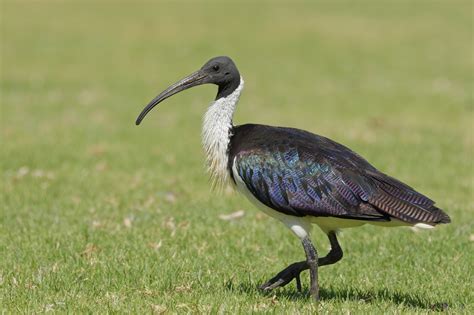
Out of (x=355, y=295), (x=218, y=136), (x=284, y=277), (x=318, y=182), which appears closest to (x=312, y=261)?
(x=284, y=277)

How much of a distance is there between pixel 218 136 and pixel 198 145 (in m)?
9.94

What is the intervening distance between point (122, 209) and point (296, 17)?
1122 inches

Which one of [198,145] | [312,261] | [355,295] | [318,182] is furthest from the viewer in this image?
Result: [198,145]

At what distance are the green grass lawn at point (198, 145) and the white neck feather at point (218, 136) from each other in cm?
101

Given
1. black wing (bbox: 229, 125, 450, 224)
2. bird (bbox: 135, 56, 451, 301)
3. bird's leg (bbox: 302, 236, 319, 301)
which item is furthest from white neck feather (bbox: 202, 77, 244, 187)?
bird's leg (bbox: 302, 236, 319, 301)

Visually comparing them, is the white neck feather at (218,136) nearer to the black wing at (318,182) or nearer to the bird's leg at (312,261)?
the black wing at (318,182)

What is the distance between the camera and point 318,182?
7.16 meters

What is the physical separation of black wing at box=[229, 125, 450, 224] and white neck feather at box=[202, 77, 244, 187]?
0.11 metres

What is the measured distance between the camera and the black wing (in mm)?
6957

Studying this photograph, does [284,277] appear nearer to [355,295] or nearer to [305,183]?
[355,295]

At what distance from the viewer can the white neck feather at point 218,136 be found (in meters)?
7.61

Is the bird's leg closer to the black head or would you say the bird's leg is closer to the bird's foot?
the bird's foot

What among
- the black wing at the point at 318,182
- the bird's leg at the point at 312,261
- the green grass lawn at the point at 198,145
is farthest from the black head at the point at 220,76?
the green grass lawn at the point at 198,145

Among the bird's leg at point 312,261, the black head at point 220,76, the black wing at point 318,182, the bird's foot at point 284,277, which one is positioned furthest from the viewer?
the black head at point 220,76
